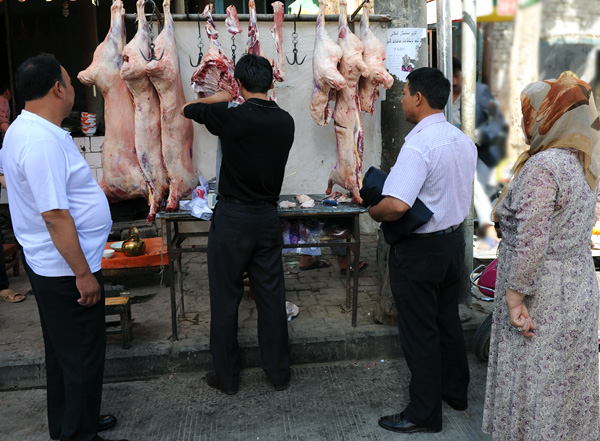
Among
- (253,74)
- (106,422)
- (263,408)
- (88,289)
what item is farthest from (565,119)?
(106,422)

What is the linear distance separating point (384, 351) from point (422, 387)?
109 centimetres

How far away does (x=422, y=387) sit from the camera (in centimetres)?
327

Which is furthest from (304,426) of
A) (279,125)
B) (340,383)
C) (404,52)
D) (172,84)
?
(404,52)

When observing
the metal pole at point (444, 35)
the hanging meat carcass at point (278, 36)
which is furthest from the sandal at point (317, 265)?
the metal pole at point (444, 35)

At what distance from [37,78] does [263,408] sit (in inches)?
91.6

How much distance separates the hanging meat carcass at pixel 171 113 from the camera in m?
4.12

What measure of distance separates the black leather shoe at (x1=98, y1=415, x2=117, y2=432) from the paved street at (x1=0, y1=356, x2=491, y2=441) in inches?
1.5

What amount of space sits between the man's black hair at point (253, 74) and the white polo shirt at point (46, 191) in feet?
3.57

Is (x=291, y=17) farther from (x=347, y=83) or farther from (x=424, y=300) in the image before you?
(x=424, y=300)

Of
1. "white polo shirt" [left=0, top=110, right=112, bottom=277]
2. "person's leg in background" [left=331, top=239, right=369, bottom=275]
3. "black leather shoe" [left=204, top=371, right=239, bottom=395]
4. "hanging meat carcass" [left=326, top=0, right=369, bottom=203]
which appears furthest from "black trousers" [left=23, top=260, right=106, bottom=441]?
"person's leg in background" [left=331, top=239, right=369, bottom=275]

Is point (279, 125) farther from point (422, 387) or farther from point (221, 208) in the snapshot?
point (422, 387)

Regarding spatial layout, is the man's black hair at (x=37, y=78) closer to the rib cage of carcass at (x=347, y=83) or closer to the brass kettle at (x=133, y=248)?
the rib cage of carcass at (x=347, y=83)

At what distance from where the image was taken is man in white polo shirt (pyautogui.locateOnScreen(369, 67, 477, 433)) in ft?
9.94

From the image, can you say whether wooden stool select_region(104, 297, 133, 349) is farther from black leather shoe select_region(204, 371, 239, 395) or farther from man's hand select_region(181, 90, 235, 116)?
man's hand select_region(181, 90, 235, 116)
